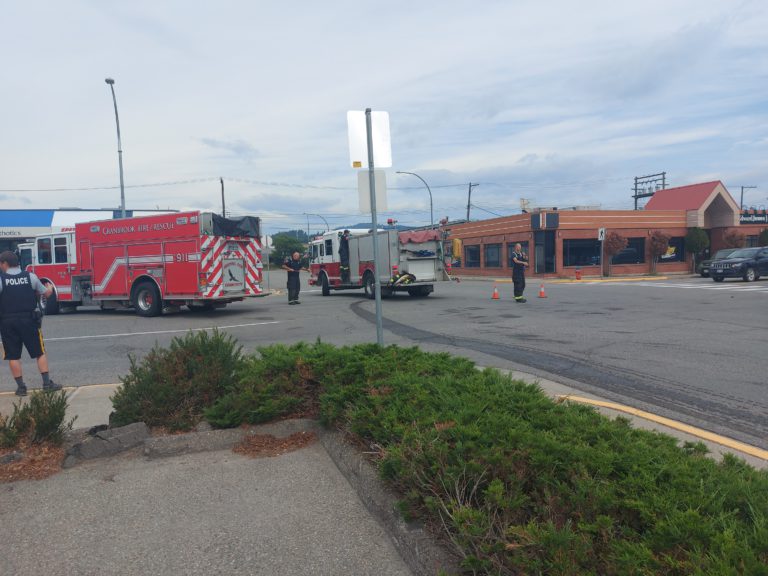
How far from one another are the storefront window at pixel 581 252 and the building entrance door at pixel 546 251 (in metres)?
0.85

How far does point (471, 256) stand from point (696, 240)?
1664 centimetres

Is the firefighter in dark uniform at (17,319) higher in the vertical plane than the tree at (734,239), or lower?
lower

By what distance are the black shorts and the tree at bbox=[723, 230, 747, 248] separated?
154 ft

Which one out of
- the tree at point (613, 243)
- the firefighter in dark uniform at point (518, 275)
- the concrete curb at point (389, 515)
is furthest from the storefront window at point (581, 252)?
the concrete curb at point (389, 515)

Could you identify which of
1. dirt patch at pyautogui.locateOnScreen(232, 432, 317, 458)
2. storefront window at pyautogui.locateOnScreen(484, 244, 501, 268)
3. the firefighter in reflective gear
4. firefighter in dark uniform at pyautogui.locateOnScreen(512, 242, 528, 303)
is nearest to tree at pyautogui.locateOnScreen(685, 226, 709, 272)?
storefront window at pyautogui.locateOnScreen(484, 244, 501, 268)

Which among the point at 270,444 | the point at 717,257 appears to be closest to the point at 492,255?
the point at 717,257

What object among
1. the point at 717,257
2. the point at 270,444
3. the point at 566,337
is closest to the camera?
the point at 270,444

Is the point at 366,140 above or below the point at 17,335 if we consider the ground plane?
above

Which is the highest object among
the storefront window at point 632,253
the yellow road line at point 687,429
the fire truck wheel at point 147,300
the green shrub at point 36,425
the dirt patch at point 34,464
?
the storefront window at point 632,253

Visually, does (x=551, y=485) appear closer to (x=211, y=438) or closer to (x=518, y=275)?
(x=211, y=438)

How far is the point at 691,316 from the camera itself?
1425 centimetres

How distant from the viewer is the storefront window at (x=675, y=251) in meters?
42.8

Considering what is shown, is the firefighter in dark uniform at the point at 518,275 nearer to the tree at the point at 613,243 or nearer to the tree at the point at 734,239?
the tree at the point at 613,243

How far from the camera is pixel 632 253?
41812 mm
